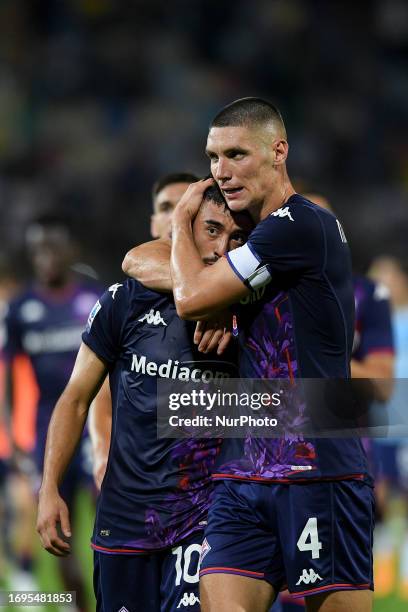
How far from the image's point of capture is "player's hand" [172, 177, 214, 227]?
4199 millimetres

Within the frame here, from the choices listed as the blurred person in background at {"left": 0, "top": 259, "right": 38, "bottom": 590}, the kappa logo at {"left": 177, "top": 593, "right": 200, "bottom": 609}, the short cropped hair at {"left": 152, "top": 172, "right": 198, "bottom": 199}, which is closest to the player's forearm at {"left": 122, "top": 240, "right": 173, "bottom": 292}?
the kappa logo at {"left": 177, "top": 593, "right": 200, "bottom": 609}

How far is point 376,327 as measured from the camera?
6.43 m

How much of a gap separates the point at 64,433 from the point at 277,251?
43.5 inches

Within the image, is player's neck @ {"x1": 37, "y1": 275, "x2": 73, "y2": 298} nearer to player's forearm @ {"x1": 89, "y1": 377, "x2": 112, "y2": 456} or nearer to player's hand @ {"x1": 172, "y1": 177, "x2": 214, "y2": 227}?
player's forearm @ {"x1": 89, "y1": 377, "x2": 112, "y2": 456}

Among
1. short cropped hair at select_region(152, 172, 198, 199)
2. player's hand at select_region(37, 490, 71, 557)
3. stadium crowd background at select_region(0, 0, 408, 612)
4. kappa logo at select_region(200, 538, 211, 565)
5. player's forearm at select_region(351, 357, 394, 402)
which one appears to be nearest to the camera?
kappa logo at select_region(200, 538, 211, 565)

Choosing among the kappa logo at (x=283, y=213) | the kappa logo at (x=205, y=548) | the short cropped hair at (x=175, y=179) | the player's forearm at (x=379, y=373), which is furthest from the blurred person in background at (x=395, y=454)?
the kappa logo at (x=283, y=213)

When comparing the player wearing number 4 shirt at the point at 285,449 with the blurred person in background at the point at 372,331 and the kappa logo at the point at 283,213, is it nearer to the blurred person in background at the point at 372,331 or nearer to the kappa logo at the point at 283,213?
the kappa logo at the point at 283,213

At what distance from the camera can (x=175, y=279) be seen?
4.04m

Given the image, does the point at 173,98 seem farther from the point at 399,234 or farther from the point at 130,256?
the point at 130,256

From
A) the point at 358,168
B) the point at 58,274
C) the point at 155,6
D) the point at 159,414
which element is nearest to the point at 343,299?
the point at 159,414

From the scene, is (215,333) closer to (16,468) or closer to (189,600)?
(189,600)

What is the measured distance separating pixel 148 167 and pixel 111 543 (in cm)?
1112

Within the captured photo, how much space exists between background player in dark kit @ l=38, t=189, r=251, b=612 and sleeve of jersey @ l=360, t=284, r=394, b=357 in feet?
7.37

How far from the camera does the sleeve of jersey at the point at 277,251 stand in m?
3.92
